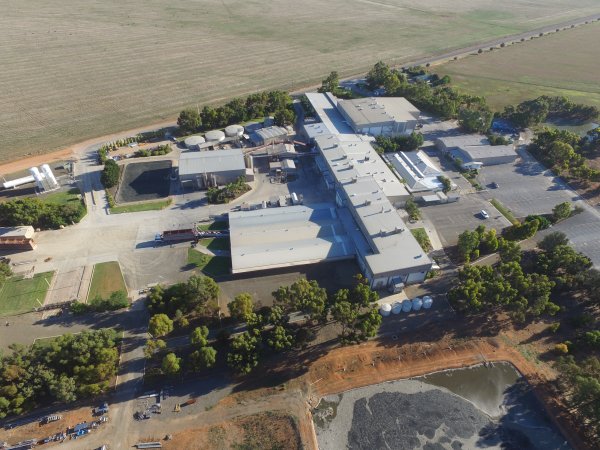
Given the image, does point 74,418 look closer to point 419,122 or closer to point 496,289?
point 496,289

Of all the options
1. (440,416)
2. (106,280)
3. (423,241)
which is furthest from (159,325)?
(423,241)

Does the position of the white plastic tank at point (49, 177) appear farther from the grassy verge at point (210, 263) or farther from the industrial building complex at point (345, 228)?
the industrial building complex at point (345, 228)

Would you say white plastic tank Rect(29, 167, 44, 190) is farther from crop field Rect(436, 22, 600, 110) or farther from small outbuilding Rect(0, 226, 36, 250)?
crop field Rect(436, 22, 600, 110)

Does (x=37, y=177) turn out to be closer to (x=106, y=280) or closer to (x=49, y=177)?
(x=49, y=177)

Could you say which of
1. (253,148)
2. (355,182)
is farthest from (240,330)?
(253,148)

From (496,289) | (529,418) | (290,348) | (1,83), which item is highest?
(1,83)

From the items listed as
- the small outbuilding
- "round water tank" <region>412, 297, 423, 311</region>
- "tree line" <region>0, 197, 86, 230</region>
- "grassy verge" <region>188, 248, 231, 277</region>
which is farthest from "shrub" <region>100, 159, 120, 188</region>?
"round water tank" <region>412, 297, 423, 311</region>
